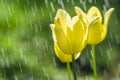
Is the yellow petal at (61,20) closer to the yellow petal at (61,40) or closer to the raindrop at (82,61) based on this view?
the yellow petal at (61,40)

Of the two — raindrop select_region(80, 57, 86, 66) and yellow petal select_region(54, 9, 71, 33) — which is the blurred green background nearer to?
raindrop select_region(80, 57, 86, 66)

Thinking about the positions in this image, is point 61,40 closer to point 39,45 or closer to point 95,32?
point 95,32

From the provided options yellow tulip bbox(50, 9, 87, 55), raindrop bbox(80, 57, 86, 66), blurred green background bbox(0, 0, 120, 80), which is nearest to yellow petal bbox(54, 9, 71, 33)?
yellow tulip bbox(50, 9, 87, 55)

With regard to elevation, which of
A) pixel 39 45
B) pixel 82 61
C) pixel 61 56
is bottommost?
pixel 82 61

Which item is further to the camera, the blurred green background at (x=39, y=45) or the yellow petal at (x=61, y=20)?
the blurred green background at (x=39, y=45)

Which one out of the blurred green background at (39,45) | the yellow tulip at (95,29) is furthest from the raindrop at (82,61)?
the yellow tulip at (95,29)

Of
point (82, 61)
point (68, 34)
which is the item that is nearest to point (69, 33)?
point (68, 34)
